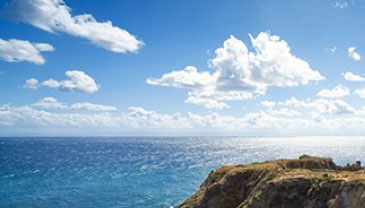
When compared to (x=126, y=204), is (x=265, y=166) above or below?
above

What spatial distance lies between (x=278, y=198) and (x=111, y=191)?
5717 centimetres

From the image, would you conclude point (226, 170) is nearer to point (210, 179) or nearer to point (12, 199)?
point (210, 179)

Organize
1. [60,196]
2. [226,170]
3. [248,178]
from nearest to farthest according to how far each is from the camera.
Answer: [248,178], [226,170], [60,196]

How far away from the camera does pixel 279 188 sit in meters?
33.8

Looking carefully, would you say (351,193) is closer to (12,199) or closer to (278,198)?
(278,198)

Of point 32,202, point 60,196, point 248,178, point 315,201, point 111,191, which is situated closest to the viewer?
point 315,201

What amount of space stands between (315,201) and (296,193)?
6.32ft

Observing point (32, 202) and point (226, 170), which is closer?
point (226, 170)

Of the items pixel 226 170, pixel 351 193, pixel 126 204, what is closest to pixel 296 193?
pixel 351 193

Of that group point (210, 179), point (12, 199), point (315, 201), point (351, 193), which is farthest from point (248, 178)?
point (12, 199)

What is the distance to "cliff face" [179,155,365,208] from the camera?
30.9 m

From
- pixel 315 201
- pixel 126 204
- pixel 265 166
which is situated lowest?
pixel 126 204

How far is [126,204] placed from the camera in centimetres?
7006

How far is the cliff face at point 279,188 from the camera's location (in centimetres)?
3086
